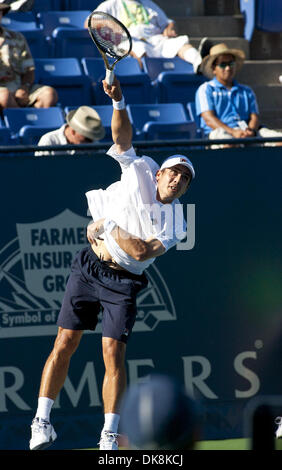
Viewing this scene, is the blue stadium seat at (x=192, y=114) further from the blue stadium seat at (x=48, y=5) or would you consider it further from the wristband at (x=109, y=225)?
the wristband at (x=109, y=225)

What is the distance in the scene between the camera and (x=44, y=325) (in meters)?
5.67

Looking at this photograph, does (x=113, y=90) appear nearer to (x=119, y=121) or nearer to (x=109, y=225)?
(x=119, y=121)

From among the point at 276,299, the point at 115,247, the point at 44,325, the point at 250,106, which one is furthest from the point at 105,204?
the point at 250,106

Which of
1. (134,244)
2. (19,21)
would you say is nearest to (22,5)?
(19,21)

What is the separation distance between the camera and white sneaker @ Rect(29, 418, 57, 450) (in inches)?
207

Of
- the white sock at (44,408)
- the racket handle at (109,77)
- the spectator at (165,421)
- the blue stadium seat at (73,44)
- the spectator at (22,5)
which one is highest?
the spectator at (22,5)

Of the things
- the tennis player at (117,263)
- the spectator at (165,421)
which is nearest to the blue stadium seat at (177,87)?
the tennis player at (117,263)

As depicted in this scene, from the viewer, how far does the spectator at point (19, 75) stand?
8.12 m

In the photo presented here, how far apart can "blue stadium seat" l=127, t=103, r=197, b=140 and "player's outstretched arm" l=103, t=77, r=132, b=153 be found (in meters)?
2.67

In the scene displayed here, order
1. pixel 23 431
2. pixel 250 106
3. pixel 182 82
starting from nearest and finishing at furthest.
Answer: pixel 23 431 < pixel 250 106 < pixel 182 82

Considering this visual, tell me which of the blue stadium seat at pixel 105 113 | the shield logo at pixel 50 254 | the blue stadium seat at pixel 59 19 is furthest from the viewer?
the blue stadium seat at pixel 59 19

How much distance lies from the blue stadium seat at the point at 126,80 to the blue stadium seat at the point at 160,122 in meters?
Result: 0.65

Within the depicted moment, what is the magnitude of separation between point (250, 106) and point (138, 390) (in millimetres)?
7095

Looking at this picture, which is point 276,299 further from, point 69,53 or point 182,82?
point 69,53
